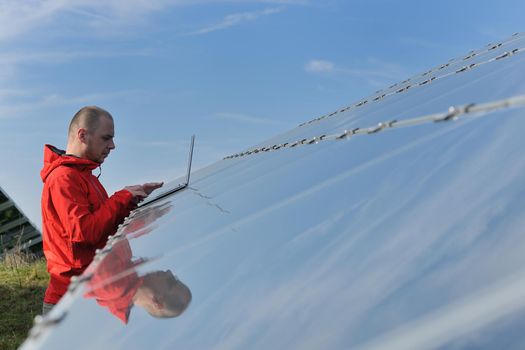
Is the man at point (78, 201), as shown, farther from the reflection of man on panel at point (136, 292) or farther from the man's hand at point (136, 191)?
the reflection of man on panel at point (136, 292)

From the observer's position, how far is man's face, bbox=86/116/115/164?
3.93 meters

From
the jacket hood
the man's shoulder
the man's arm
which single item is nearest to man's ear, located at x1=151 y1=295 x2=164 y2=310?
the man's arm

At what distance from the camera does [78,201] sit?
137 inches

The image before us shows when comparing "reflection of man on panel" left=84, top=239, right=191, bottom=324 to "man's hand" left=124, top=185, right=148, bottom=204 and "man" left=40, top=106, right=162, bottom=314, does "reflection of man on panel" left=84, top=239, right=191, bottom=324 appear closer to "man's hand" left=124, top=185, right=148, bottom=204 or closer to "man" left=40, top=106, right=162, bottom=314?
"man" left=40, top=106, right=162, bottom=314

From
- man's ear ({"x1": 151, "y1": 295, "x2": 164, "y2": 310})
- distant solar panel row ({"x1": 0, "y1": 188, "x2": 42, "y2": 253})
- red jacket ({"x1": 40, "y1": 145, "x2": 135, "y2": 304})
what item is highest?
distant solar panel row ({"x1": 0, "y1": 188, "x2": 42, "y2": 253})

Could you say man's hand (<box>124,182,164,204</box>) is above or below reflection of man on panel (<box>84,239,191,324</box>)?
above

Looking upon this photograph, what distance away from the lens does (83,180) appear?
367 centimetres

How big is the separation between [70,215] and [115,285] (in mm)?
1470

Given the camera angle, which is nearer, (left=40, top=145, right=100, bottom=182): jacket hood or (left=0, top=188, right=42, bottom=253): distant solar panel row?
(left=40, top=145, right=100, bottom=182): jacket hood

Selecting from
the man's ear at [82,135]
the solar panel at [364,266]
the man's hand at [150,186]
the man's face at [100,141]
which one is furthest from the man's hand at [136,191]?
the solar panel at [364,266]

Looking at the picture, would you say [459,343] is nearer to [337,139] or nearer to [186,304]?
[186,304]

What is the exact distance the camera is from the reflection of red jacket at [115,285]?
187cm

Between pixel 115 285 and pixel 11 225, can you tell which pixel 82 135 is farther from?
pixel 11 225

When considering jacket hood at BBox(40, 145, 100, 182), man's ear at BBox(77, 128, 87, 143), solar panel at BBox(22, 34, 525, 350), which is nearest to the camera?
solar panel at BBox(22, 34, 525, 350)
